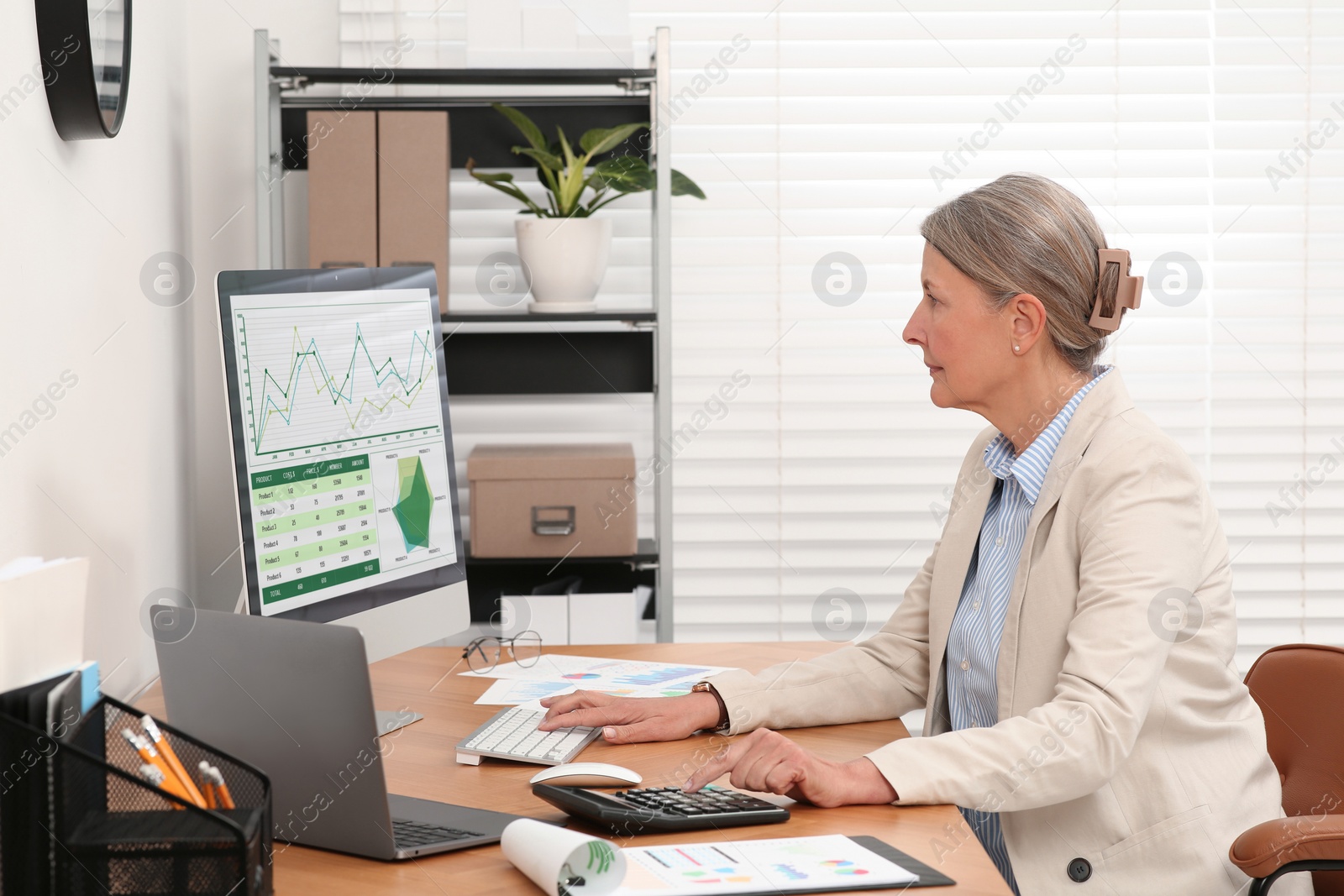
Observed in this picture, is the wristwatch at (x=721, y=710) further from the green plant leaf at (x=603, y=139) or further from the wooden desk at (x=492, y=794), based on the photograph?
the green plant leaf at (x=603, y=139)

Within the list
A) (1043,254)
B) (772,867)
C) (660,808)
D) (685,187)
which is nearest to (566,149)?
(685,187)

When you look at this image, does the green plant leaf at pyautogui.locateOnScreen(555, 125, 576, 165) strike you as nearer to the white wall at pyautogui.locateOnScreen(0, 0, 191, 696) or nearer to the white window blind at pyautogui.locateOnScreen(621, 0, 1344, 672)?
the white window blind at pyautogui.locateOnScreen(621, 0, 1344, 672)

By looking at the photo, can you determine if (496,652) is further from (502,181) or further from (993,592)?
(502,181)

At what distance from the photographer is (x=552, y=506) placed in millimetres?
2244

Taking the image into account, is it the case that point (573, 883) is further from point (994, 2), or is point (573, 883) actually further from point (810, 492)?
point (994, 2)

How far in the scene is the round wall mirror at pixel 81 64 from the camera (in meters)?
1.34

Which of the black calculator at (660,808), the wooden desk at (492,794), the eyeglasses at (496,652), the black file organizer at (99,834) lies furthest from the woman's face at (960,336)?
the black file organizer at (99,834)

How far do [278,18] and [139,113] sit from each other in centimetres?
70

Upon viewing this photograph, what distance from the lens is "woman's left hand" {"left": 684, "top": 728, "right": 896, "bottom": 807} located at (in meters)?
1.14

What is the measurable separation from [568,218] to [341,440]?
97 cm

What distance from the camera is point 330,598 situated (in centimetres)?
142

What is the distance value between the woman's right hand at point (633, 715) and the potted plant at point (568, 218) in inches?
42.3

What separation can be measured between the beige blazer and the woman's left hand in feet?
0.08

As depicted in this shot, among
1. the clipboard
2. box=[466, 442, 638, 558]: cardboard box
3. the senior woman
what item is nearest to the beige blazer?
the senior woman
